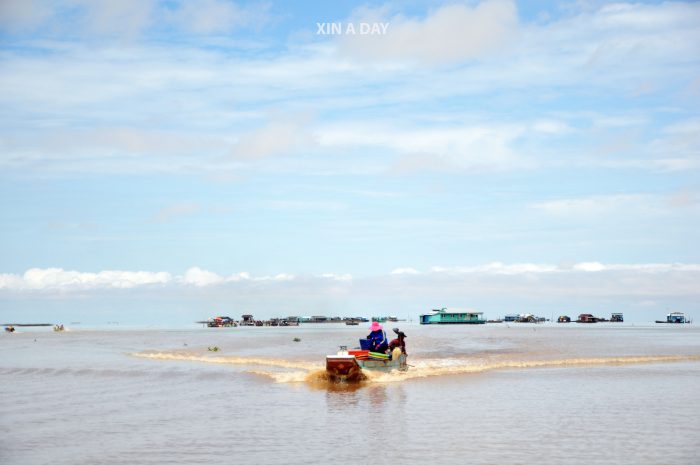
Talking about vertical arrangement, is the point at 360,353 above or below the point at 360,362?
above

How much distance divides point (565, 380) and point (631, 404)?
9.51 m

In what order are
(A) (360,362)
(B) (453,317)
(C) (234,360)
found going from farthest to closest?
(B) (453,317)
(C) (234,360)
(A) (360,362)

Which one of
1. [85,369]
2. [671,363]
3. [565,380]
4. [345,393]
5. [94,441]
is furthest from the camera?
[671,363]

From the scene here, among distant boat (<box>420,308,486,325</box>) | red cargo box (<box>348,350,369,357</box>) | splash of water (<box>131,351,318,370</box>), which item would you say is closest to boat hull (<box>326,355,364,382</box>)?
red cargo box (<box>348,350,369,357</box>)

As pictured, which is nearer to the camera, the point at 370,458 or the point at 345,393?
the point at 370,458

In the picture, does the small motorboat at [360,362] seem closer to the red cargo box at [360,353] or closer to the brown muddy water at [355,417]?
the red cargo box at [360,353]

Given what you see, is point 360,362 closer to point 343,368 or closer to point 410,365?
point 343,368

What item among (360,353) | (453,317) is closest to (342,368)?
(360,353)

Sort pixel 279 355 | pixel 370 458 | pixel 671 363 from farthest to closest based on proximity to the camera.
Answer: pixel 279 355, pixel 671 363, pixel 370 458

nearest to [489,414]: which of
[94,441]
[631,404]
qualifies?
[631,404]

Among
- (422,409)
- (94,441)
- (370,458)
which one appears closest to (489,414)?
(422,409)

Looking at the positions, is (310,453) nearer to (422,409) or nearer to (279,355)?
(422,409)

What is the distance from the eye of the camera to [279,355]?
58688 mm

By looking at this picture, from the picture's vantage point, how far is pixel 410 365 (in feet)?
140
